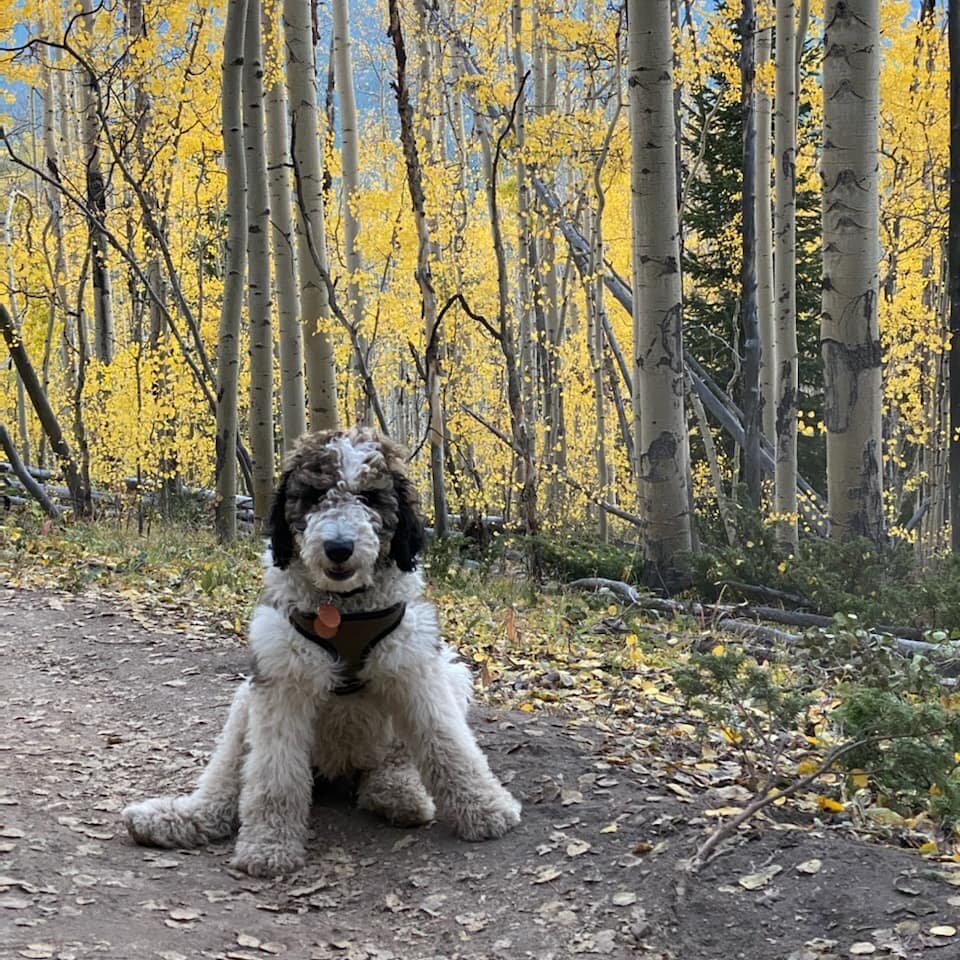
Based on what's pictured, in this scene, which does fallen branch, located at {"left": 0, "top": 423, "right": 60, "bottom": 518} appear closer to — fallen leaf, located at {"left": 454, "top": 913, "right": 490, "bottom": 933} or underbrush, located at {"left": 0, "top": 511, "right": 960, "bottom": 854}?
underbrush, located at {"left": 0, "top": 511, "right": 960, "bottom": 854}

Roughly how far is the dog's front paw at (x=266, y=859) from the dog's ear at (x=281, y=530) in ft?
3.31

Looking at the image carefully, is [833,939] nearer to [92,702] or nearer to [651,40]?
[92,702]

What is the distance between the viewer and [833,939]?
2809 millimetres

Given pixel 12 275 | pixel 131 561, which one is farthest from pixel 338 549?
pixel 12 275

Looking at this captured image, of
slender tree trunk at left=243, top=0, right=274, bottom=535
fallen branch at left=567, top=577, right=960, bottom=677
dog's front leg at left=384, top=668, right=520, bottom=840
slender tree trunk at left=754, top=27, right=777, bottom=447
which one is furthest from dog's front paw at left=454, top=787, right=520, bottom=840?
slender tree trunk at left=754, top=27, right=777, bottom=447

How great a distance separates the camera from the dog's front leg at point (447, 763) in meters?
3.66

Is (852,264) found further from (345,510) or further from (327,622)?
(327,622)

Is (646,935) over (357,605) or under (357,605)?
under

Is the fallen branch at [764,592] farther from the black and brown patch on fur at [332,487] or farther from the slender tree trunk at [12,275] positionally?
the slender tree trunk at [12,275]

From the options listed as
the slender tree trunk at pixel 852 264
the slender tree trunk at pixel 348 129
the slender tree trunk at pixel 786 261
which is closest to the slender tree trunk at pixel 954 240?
the slender tree trunk at pixel 852 264

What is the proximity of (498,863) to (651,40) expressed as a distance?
21.9 ft

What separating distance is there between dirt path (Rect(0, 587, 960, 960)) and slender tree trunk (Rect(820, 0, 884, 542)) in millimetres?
4439

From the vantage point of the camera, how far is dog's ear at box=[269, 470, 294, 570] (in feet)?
12.0

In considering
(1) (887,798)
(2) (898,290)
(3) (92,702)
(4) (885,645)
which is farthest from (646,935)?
(2) (898,290)
